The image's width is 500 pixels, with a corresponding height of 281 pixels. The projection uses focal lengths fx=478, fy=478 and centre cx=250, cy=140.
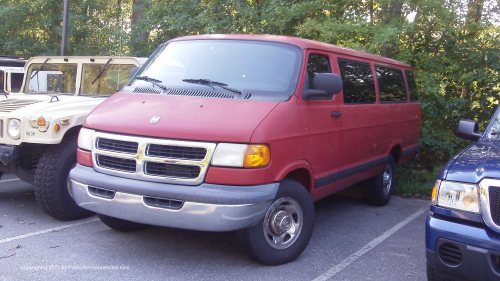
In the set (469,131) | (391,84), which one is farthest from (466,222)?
(391,84)

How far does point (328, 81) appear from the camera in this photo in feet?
14.5

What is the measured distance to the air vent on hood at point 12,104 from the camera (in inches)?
223

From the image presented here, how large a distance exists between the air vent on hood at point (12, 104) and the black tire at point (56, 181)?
72 cm

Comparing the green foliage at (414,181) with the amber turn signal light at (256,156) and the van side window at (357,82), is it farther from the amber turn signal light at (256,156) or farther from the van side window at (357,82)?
the amber turn signal light at (256,156)

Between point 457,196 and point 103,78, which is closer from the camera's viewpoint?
point 457,196

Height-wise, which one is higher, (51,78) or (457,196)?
(51,78)

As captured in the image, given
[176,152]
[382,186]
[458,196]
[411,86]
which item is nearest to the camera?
[458,196]

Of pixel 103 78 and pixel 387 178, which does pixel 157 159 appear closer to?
pixel 103 78

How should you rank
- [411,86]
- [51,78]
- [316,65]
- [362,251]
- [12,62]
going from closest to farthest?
[362,251]
[316,65]
[51,78]
[411,86]
[12,62]

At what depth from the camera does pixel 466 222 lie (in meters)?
3.14

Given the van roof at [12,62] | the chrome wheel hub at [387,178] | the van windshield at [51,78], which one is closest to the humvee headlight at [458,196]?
the chrome wheel hub at [387,178]

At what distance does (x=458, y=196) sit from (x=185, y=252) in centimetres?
251

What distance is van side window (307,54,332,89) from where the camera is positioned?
471cm

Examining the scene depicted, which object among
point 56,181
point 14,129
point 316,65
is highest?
point 316,65
